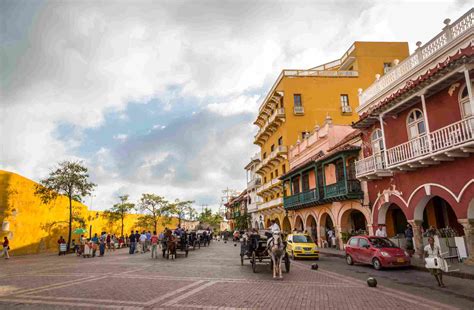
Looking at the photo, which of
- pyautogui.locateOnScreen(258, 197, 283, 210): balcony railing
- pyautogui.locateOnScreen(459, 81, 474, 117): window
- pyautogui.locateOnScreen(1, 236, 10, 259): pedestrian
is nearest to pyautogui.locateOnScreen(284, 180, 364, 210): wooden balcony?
pyautogui.locateOnScreen(258, 197, 283, 210): balcony railing

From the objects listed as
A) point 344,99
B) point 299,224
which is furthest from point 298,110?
point 299,224

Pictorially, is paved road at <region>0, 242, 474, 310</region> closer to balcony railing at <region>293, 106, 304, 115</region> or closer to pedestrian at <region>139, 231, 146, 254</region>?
pedestrian at <region>139, 231, 146, 254</region>

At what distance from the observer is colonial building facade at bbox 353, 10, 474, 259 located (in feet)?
43.4

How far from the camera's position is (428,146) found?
1476 centimetres

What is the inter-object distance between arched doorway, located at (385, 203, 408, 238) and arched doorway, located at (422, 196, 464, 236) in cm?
178

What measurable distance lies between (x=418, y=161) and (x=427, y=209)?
17.9 ft

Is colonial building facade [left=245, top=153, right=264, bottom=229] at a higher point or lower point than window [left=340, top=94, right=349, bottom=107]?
lower

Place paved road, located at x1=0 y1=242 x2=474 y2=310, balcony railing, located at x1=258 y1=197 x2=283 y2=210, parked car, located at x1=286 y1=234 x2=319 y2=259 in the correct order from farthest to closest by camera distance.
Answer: balcony railing, located at x1=258 y1=197 x2=283 y2=210
parked car, located at x1=286 y1=234 x2=319 y2=259
paved road, located at x1=0 y1=242 x2=474 y2=310

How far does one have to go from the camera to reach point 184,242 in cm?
2370

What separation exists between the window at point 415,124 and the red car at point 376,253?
18.2 ft

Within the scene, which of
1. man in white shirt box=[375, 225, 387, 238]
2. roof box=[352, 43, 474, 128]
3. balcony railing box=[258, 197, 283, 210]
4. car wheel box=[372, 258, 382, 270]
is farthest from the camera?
balcony railing box=[258, 197, 283, 210]

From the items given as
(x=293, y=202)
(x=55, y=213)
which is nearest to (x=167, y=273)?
(x=293, y=202)

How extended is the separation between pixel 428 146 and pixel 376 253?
211 inches

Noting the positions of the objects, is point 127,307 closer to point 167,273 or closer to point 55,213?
point 167,273
